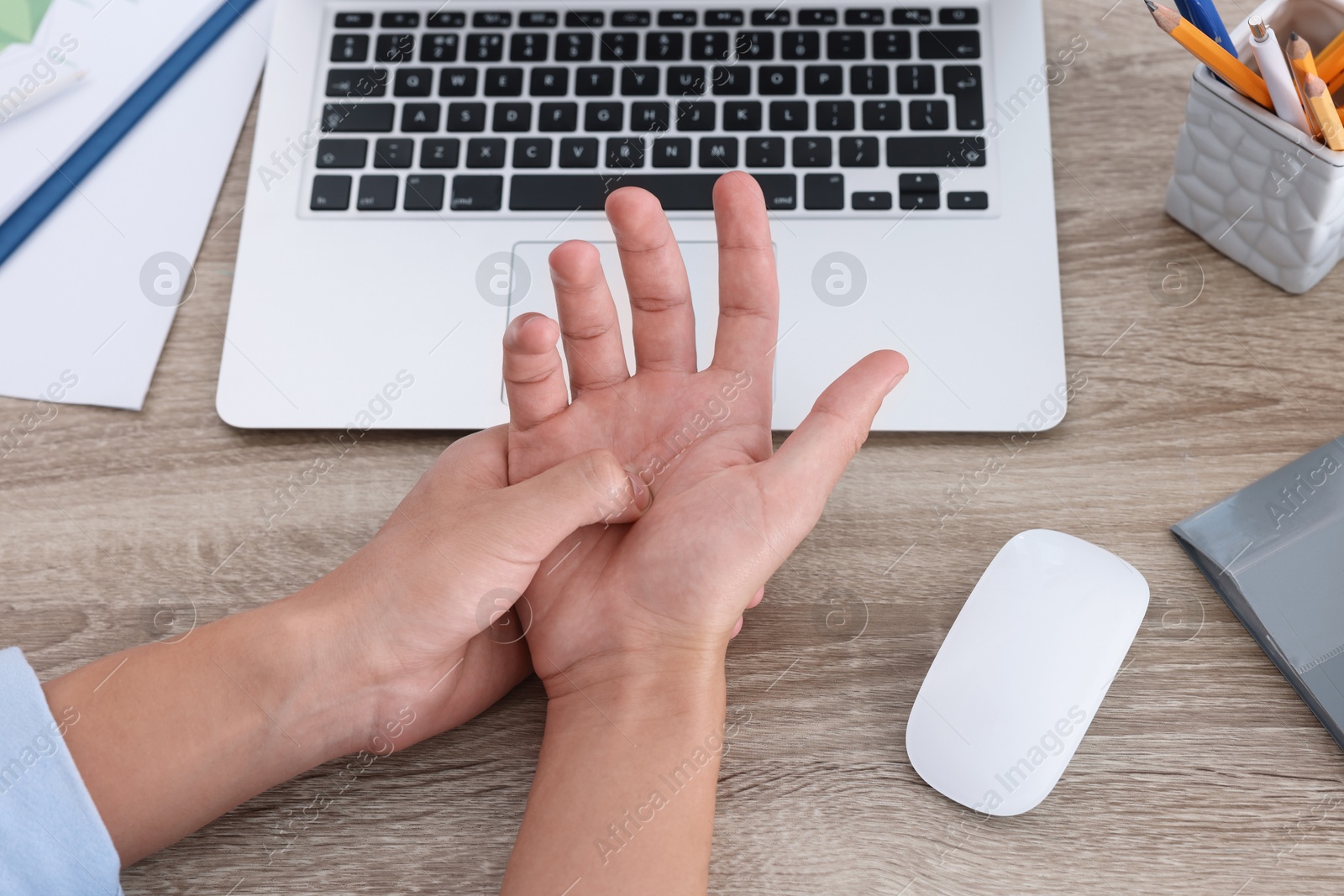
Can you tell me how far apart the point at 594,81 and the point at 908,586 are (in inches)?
17.2

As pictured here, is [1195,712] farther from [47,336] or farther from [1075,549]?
[47,336]

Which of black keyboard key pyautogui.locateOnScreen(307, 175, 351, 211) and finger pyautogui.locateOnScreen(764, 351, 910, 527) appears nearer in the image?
finger pyautogui.locateOnScreen(764, 351, 910, 527)

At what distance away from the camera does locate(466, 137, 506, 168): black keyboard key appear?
2.24 feet

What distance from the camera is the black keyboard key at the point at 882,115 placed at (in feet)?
2.20

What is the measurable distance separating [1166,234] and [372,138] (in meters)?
0.60

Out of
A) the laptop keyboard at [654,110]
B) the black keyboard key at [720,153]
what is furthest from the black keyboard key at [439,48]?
the black keyboard key at [720,153]

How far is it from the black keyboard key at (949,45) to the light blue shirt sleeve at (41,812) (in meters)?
0.73

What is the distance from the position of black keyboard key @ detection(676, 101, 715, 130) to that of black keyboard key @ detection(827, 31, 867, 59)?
10 cm

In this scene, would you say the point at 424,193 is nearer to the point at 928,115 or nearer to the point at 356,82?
the point at 356,82

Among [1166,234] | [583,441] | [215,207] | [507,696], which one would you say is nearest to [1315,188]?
[1166,234]

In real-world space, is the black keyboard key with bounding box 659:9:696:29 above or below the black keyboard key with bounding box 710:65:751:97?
above

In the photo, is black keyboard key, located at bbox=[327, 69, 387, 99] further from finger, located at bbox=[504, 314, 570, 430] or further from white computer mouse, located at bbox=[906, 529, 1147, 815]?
white computer mouse, located at bbox=[906, 529, 1147, 815]

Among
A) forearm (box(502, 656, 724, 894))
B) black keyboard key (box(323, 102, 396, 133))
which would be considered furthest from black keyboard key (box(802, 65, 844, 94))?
forearm (box(502, 656, 724, 894))

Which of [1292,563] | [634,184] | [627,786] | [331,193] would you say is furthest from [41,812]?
[1292,563]
